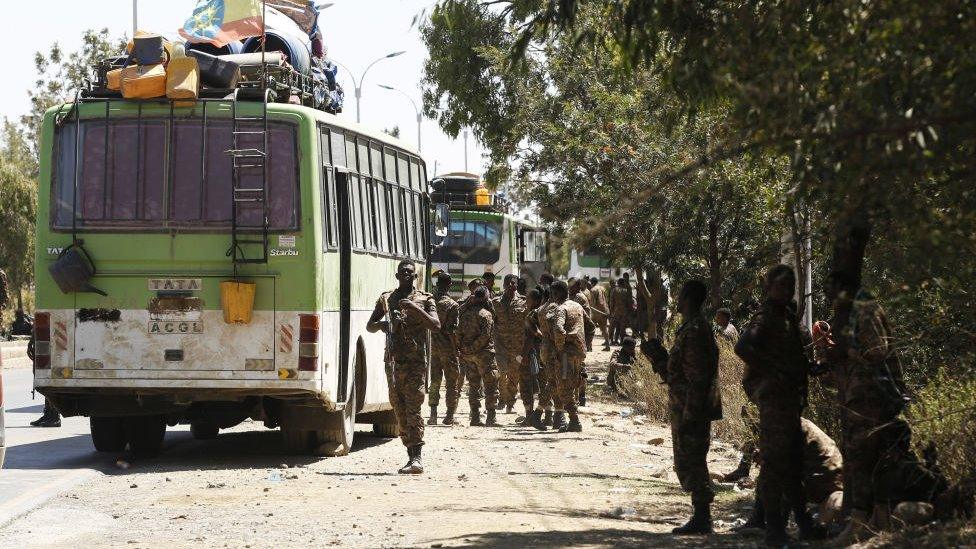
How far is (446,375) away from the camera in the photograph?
1845 cm

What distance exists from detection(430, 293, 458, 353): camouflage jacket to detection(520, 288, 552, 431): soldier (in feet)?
3.24

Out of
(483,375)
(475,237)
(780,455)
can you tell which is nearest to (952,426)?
(780,455)

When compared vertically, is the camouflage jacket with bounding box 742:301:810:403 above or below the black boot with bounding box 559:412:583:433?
above

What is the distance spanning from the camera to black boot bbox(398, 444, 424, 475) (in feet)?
42.2

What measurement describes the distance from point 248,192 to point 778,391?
555cm

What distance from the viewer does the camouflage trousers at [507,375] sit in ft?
63.7

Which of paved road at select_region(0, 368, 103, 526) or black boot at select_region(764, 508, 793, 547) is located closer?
black boot at select_region(764, 508, 793, 547)

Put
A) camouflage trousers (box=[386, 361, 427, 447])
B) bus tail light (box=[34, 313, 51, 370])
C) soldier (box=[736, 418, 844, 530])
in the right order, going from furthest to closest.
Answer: camouflage trousers (box=[386, 361, 427, 447])
bus tail light (box=[34, 313, 51, 370])
soldier (box=[736, 418, 844, 530])

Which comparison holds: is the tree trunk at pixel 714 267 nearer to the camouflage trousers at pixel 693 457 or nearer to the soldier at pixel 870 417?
the camouflage trousers at pixel 693 457

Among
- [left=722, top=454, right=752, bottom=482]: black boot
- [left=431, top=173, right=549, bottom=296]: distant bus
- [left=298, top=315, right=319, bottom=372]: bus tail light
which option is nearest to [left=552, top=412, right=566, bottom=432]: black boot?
[left=722, top=454, right=752, bottom=482]: black boot

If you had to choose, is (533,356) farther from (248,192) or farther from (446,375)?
(248,192)

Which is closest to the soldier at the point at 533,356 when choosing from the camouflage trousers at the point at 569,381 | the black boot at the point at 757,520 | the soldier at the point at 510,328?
the soldier at the point at 510,328

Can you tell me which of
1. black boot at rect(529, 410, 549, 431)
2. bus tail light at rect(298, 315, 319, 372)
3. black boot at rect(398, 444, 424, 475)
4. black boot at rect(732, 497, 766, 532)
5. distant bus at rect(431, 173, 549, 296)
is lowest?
black boot at rect(732, 497, 766, 532)

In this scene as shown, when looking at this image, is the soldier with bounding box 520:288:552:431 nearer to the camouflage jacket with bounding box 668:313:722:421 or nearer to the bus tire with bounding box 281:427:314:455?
the bus tire with bounding box 281:427:314:455
